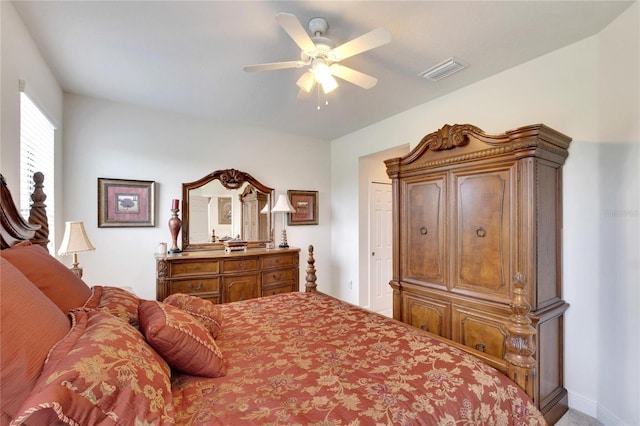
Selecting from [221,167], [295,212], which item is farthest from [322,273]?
[221,167]

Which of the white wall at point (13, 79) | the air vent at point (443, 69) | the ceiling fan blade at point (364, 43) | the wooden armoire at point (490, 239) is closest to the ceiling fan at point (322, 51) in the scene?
the ceiling fan blade at point (364, 43)

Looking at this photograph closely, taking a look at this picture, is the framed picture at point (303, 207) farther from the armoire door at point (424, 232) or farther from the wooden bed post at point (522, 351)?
the wooden bed post at point (522, 351)

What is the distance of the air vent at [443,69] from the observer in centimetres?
239

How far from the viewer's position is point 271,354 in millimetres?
1424

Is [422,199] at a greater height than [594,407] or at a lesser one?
greater

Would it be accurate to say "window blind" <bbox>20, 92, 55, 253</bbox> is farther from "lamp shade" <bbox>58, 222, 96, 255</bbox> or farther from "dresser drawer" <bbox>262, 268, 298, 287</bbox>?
"dresser drawer" <bbox>262, 268, 298, 287</bbox>

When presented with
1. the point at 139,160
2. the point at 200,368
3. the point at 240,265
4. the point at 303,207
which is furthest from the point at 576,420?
the point at 139,160

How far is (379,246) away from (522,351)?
317 centimetres

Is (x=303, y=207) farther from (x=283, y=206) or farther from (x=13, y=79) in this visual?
(x=13, y=79)

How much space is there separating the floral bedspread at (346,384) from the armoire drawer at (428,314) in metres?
0.79

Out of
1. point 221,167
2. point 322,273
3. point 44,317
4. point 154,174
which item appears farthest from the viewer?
point 322,273

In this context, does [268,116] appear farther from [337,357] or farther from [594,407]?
[594,407]

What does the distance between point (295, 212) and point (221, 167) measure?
1.20m

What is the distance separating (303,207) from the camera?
4480mm
